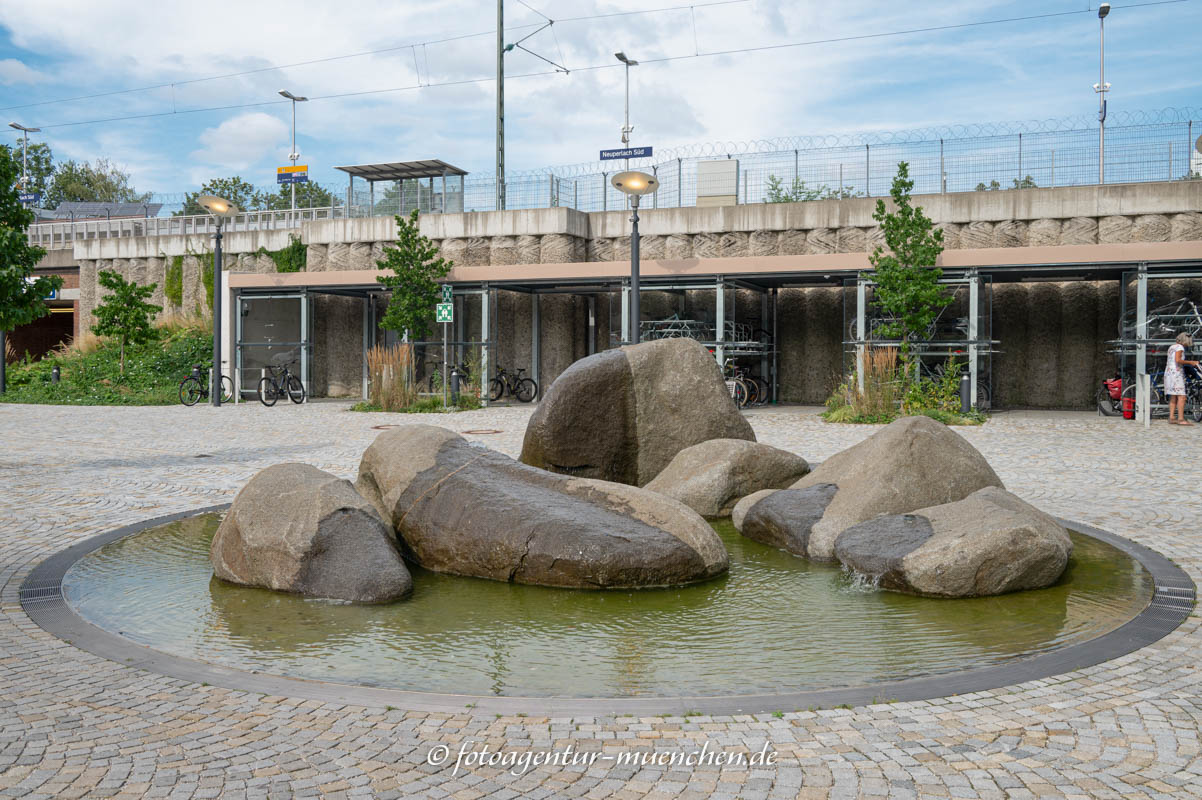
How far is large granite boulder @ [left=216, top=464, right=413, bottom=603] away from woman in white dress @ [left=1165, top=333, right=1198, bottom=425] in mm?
16098

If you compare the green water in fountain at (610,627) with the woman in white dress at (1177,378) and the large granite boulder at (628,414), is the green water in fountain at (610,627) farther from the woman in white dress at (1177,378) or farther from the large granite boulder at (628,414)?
the woman in white dress at (1177,378)

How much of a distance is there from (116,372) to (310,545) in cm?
2519

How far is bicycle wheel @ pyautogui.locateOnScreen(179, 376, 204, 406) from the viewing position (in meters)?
25.6

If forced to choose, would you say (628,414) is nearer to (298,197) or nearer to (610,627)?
(610,627)

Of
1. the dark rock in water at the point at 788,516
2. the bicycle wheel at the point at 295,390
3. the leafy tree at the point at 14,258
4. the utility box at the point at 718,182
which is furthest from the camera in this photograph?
the utility box at the point at 718,182

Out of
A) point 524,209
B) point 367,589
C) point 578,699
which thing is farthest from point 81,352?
point 578,699

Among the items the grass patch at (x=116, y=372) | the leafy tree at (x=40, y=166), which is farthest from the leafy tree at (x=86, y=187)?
the grass patch at (x=116, y=372)

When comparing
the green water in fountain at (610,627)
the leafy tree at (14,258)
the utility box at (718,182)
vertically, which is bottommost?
the green water in fountain at (610,627)

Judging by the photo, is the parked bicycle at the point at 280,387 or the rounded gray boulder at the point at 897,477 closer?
the rounded gray boulder at the point at 897,477

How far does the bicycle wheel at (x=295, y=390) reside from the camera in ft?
86.3

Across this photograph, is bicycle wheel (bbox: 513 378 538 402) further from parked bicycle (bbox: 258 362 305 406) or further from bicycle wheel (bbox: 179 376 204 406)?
bicycle wheel (bbox: 179 376 204 406)

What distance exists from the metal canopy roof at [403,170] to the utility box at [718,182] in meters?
7.60

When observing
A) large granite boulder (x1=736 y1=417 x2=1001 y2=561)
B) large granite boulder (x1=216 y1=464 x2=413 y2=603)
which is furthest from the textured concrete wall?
large granite boulder (x1=216 y1=464 x2=413 y2=603)

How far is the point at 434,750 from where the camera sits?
3492 millimetres
